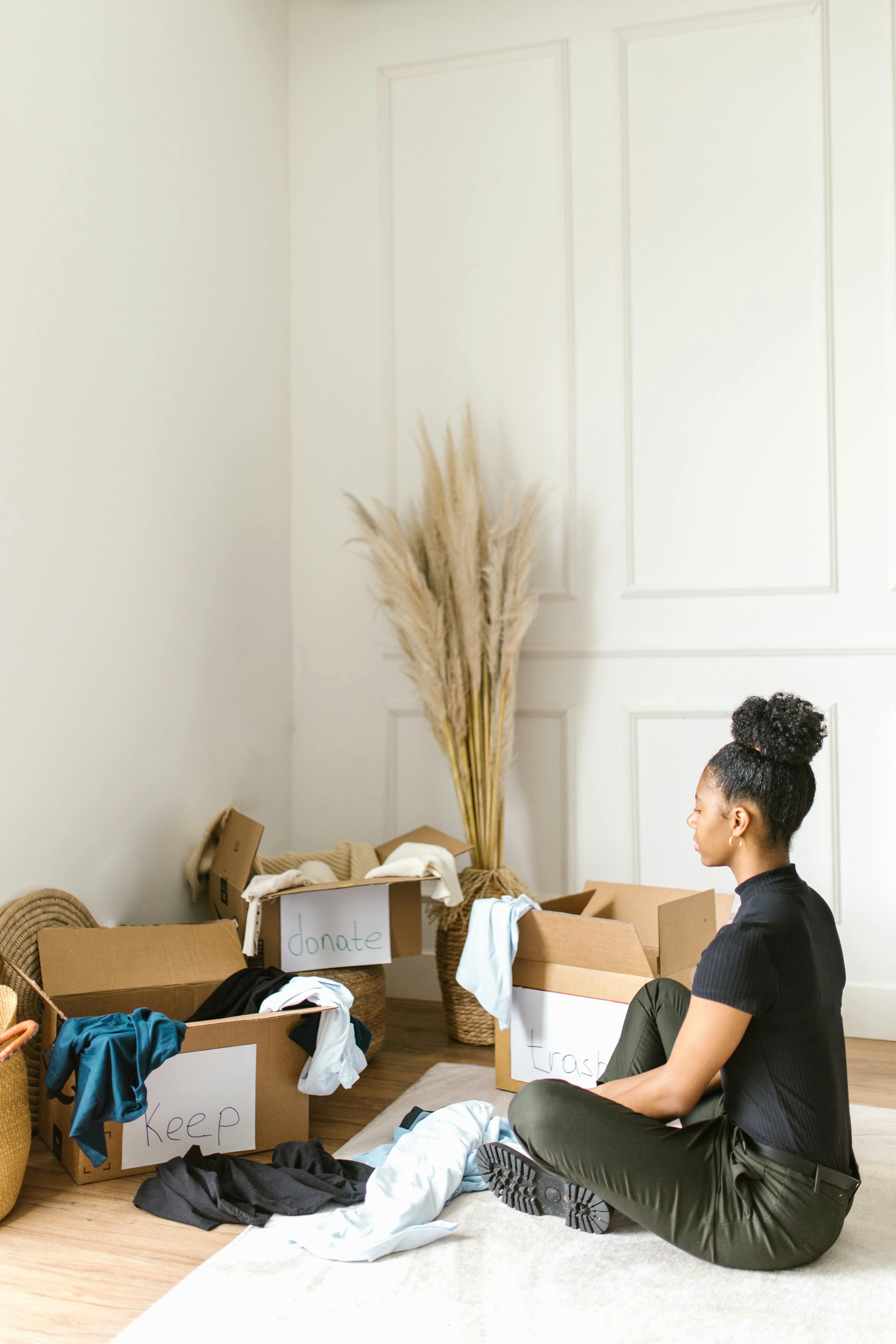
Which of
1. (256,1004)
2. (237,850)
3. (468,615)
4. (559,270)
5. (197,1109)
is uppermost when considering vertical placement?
(559,270)

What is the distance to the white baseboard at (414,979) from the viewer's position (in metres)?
3.19

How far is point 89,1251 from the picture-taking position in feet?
5.56

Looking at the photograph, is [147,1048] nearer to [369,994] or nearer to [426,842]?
[369,994]

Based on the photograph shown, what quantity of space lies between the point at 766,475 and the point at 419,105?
1602mm

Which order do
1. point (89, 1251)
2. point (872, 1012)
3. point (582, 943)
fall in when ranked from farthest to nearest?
point (872, 1012) < point (582, 943) < point (89, 1251)

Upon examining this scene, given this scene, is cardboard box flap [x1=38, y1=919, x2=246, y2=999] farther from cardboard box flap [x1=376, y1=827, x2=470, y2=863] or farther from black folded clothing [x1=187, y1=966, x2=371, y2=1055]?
cardboard box flap [x1=376, y1=827, x2=470, y2=863]

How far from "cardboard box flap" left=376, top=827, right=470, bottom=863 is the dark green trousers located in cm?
119

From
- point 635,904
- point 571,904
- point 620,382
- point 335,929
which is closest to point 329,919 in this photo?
point 335,929

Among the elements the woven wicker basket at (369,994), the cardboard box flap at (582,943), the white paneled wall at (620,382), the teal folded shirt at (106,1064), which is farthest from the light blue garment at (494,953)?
the white paneled wall at (620,382)

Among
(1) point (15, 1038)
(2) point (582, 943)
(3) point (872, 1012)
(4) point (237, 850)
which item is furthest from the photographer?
(3) point (872, 1012)

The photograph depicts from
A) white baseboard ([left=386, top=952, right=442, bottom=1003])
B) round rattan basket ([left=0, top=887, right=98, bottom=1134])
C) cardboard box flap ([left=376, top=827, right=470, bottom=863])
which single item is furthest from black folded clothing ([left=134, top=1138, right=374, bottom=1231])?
white baseboard ([left=386, top=952, right=442, bottom=1003])

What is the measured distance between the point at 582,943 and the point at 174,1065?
2.84 feet

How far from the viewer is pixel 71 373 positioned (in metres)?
2.35

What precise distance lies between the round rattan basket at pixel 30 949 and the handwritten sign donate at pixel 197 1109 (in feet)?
0.94
